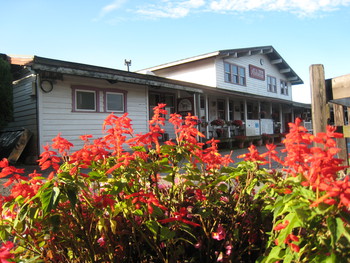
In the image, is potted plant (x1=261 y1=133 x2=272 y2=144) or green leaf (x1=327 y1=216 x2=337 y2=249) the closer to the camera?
green leaf (x1=327 y1=216 x2=337 y2=249)

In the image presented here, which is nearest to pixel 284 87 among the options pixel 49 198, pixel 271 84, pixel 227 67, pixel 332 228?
pixel 271 84

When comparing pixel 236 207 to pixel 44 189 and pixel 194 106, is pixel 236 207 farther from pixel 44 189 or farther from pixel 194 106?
pixel 194 106

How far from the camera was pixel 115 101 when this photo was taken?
1213cm

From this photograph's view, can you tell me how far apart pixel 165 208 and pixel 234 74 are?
20.8 meters

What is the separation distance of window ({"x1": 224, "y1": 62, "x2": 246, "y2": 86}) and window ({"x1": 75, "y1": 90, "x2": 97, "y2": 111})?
11.8 metres

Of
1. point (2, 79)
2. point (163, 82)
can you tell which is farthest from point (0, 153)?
point (163, 82)

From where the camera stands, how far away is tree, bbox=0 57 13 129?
954 centimetres

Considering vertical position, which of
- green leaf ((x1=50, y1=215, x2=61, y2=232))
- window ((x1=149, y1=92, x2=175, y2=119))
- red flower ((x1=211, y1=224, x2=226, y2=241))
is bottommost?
red flower ((x1=211, y1=224, x2=226, y2=241))

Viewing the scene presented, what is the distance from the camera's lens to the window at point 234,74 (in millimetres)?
20375

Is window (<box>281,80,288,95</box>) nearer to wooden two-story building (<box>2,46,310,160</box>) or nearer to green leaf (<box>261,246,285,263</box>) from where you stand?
wooden two-story building (<box>2,46,310,160</box>)

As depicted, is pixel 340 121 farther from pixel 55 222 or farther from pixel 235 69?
pixel 235 69

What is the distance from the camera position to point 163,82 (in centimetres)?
1270

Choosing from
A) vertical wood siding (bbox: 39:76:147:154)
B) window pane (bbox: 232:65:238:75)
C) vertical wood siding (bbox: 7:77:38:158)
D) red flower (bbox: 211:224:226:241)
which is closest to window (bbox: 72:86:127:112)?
vertical wood siding (bbox: 39:76:147:154)

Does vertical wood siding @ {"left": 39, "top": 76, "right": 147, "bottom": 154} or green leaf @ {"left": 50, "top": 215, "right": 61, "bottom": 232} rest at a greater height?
vertical wood siding @ {"left": 39, "top": 76, "right": 147, "bottom": 154}
